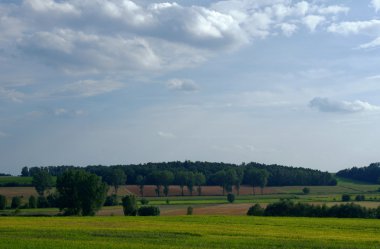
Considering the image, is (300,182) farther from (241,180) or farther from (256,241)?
(256,241)

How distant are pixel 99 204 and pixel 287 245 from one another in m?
60.3

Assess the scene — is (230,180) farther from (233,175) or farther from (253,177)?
(253,177)

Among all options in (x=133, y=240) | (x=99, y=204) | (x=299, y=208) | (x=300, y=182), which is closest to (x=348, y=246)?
(x=133, y=240)

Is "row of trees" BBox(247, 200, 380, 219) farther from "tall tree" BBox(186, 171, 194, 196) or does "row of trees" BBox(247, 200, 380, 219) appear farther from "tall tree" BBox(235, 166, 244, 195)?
"tall tree" BBox(235, 166, 244, 195)

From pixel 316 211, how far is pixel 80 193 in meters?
38.5

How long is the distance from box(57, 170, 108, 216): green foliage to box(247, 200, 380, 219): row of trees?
25.3 metres

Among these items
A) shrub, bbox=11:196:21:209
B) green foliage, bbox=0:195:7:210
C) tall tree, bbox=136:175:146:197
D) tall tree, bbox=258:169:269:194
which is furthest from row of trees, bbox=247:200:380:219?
tall tree, bbox=258:169:269:194

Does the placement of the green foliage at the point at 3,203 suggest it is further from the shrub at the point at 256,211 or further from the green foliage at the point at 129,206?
the shrub at the point at 256,211

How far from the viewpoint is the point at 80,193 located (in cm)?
9131

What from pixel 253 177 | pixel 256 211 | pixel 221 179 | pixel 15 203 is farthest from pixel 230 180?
pixel 256 211

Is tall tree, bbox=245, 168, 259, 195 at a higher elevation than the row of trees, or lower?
higher

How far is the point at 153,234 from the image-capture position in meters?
42.3

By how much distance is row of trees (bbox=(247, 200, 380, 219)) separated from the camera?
80.8m

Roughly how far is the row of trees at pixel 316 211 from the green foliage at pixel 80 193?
83.0 feet
